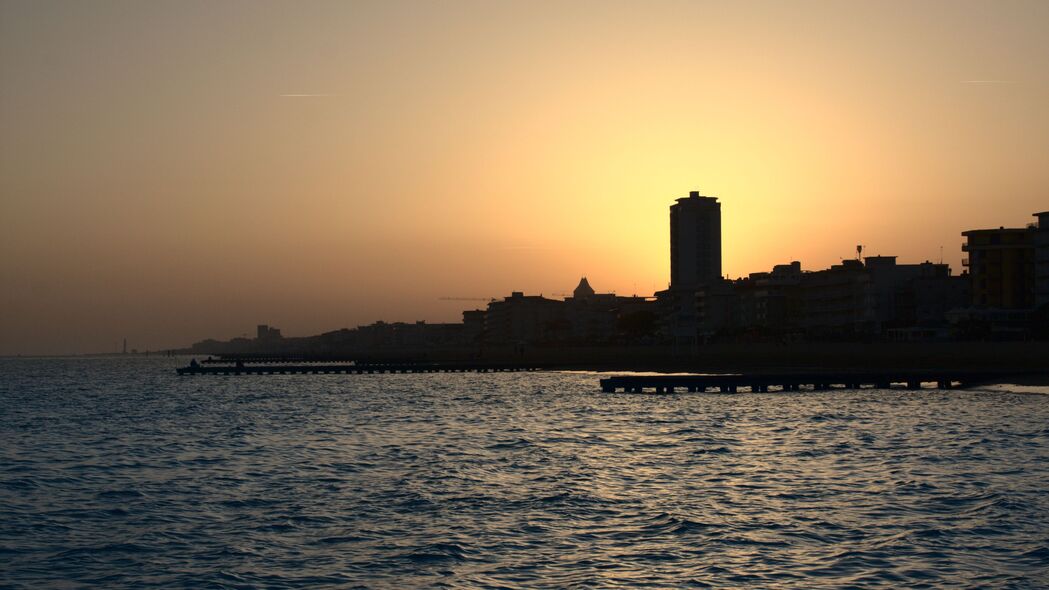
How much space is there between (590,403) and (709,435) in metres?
31.4

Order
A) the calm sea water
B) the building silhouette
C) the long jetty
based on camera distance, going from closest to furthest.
→ the calm sea water
the long jetty
the building silhouette

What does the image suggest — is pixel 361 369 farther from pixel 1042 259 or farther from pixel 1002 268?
pixel 1042 259

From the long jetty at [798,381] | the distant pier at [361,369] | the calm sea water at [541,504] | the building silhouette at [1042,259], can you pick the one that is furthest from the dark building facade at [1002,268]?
the calm sea water at [541,504]

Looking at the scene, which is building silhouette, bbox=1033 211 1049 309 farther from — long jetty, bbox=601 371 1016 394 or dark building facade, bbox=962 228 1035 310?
long jetty, bbox=601 371 1016 394

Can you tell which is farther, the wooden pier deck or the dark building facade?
the dark building facade

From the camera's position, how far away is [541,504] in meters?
30.6

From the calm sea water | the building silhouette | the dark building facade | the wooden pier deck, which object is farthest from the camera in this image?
the dark building facade

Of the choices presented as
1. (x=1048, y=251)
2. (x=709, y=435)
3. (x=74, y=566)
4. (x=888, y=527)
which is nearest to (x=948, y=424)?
(x=709, y=435)

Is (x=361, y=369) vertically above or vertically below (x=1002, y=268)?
below

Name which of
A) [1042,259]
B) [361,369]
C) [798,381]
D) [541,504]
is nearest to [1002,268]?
[1042,259]

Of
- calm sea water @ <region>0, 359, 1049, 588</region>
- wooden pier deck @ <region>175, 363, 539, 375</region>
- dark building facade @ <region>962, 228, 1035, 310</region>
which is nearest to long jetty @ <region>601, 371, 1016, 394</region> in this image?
calm sea water @ <region>0, 359, 1049, 588</region>

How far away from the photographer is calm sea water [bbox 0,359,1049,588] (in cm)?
2236

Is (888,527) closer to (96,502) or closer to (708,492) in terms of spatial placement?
(708,492)

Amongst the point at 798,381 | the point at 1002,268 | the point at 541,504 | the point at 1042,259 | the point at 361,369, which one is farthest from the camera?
the point at 361,369
